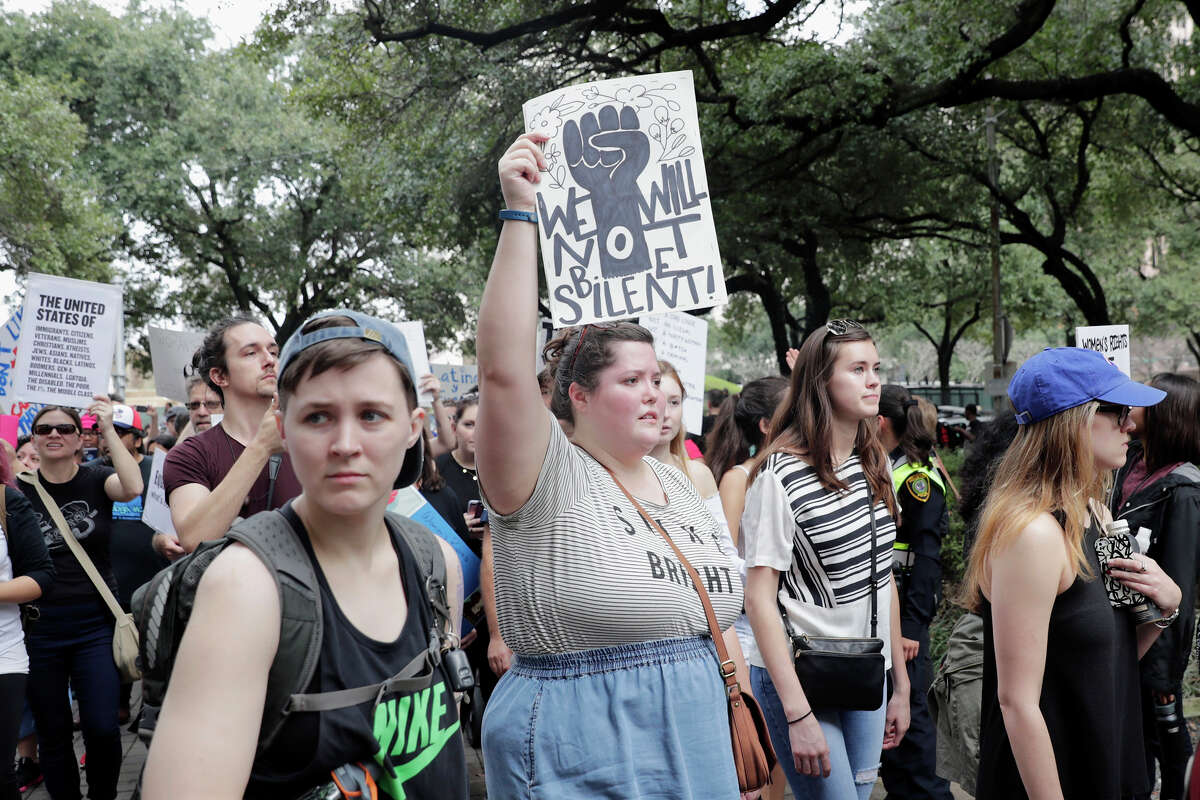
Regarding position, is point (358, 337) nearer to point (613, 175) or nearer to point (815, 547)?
point (613, 175)

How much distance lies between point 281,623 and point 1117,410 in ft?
7.60

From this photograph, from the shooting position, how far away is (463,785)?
1.90 m

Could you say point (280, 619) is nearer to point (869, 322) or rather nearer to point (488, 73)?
point (488, 73)

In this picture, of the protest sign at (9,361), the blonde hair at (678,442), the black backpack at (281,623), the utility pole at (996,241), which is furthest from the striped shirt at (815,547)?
the utility pole at (996,241)

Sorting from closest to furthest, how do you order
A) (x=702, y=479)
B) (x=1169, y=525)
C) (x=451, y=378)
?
(x=1169, y=525) → (x=702, y=479) → (x=451, y=378)

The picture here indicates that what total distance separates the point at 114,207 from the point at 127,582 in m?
18.4

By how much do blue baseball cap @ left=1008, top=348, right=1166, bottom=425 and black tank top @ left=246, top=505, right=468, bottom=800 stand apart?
1818mm

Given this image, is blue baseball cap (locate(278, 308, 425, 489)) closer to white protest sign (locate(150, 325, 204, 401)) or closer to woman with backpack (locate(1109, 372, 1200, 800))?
woman with backpack (locate(1109, 372, 1200, 800))

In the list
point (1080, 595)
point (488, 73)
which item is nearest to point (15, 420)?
point (1080, 595)

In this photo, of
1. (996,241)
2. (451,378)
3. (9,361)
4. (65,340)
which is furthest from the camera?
(996,241)

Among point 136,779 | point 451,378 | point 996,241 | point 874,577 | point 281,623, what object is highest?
point 996,241

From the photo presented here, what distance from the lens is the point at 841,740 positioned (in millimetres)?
3400

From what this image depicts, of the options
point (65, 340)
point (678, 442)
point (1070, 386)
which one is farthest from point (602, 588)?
point (65, 340)

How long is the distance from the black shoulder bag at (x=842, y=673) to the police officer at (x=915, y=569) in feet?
4.24
